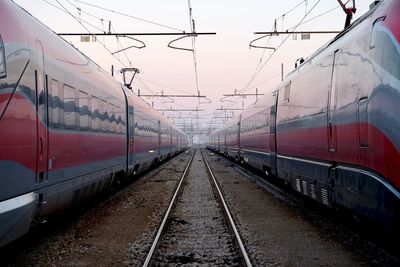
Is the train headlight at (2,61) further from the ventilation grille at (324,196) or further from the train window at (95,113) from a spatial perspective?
the ventilation grille at (324,196)

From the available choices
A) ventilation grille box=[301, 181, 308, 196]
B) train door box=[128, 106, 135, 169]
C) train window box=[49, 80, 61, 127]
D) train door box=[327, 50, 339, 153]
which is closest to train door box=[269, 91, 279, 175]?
ventilation grille box=[301, 181, 308, 196]

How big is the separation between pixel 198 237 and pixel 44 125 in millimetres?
3354

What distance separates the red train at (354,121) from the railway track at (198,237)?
1.71 meters

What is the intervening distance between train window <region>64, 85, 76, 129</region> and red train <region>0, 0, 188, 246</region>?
0.05 ft

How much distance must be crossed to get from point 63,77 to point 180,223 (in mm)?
3845

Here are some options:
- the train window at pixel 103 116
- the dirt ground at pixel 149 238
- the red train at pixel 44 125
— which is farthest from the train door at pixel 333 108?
the train window at pixel 103 116

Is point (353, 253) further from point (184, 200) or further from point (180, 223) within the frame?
point (184, 200)

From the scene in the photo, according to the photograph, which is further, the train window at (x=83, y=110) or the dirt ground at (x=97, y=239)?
the train window at (x=83, y=110)

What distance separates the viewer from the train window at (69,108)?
7742 mm

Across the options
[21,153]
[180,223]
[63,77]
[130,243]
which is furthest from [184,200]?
[21,153]

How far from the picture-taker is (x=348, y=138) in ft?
21.4

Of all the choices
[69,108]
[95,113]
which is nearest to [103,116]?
[95,113]

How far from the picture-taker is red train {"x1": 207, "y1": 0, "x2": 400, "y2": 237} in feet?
16.5

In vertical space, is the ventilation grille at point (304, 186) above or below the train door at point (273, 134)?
below
